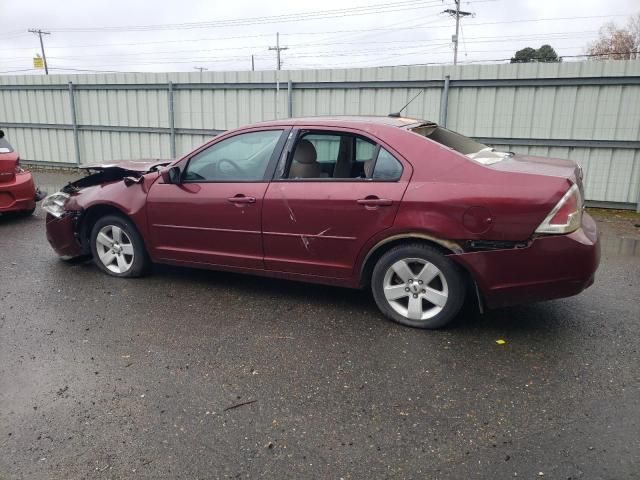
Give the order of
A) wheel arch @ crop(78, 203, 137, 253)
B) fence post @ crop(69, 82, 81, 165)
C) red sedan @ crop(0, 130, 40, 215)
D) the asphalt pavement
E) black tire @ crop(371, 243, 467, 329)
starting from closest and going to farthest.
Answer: the asphalt pavement < black tire @ crop(371, 243, 467, 329) < wheel arch @ crop(78, 203, 137, 253) < red sedan @ crop(0, 130, 40, 215) < fence post @ crop(69, 82, 81, 165)

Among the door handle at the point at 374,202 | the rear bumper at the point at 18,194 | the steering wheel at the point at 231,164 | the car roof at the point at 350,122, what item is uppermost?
the car roof at the point at 350,122

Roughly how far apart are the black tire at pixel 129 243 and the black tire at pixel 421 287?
7.85 ft

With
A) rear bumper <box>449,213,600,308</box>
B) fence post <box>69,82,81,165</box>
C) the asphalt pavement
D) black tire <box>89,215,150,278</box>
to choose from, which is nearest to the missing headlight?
black tire <box>89,215,150,278</box>

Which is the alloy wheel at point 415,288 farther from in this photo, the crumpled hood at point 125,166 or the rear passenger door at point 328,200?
the crumpled hood at point 125,166

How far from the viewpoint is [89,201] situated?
207 inches

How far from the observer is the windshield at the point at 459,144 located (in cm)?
412

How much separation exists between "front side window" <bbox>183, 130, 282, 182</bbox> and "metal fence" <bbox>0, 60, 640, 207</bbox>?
18.5 feet

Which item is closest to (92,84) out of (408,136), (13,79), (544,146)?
(13,79)

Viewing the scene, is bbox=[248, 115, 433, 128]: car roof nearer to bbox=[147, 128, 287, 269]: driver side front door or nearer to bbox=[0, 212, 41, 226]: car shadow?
bbox=[147, 128, 287, 269]: driver side front door

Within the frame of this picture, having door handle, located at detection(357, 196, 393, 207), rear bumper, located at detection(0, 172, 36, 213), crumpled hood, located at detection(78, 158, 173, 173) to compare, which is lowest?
rear bumper, located at detection(0, 172, 36, 213)

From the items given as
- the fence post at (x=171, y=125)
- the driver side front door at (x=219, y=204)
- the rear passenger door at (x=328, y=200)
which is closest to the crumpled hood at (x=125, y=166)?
the driver side front door at (x=219, y=204)

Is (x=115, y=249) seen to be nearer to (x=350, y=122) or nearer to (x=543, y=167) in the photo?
(x=350, y=122)

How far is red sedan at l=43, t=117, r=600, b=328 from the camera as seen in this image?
3.62 meters

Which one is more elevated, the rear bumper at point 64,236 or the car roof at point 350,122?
the car roof at point 350,122
